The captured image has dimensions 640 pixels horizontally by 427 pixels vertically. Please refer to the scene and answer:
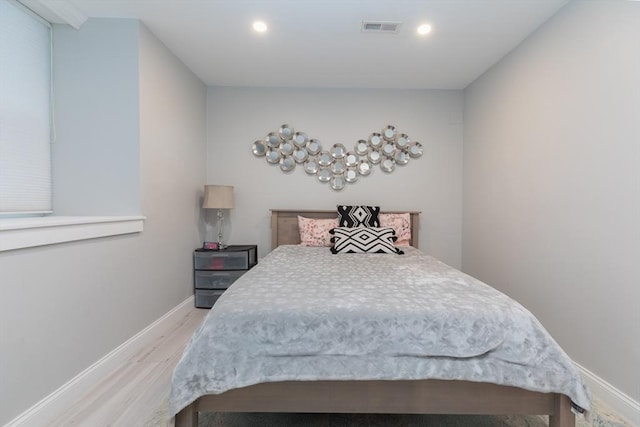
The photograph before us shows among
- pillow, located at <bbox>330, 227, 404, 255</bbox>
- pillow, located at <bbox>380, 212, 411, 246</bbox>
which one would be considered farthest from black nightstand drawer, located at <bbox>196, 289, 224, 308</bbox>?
pillow, located at <bbox>380, 212, 411, 246</bbox>

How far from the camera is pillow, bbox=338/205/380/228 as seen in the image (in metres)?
3.23

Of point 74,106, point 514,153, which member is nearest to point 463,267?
point 514,153

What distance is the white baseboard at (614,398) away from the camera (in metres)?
1.54

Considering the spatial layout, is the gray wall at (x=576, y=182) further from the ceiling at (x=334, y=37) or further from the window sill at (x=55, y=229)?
the window sill at (x=55, y=229)

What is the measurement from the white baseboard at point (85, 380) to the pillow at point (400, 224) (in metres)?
2.34

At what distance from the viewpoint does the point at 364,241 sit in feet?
9.34

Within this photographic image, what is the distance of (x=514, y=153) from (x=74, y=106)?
3.53 m

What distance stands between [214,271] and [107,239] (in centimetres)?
130

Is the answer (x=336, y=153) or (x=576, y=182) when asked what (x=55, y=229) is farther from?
(x=576, y=182)

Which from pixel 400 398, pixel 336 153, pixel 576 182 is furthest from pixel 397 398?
pixel 336 153

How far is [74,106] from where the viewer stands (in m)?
2.18

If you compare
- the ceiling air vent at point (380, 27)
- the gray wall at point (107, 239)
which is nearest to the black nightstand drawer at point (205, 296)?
the gray wall at point (107, 239)

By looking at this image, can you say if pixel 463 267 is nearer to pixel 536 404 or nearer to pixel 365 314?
pixel 536 404

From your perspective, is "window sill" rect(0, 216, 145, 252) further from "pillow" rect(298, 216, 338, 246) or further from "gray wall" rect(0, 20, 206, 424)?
"pillow" rect(298, 216, 338, 246)
